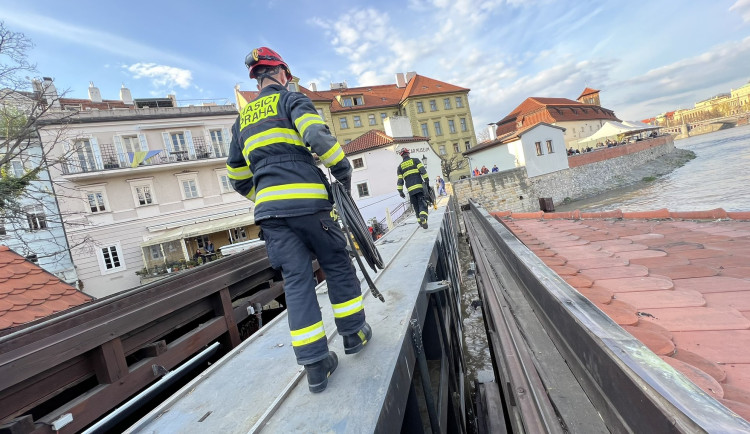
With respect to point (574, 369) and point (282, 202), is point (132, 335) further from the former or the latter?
point (574, 369)

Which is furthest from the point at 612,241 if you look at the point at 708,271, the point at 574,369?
the point at 574,369

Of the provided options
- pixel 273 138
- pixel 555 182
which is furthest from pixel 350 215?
pixel 555 182

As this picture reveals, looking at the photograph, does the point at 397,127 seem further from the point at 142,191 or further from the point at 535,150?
the point at 142,191

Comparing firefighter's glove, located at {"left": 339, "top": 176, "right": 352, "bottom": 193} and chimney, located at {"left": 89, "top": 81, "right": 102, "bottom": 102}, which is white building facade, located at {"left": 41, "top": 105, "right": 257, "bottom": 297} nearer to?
chimney, located at {"left": 89, "top": 81, "right": 102, "bottom": 102}

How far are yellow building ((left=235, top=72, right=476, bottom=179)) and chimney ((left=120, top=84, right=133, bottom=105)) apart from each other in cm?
1895

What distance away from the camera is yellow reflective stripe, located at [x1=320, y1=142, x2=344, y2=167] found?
5.79 feet

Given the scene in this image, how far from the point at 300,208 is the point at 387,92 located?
47.3m

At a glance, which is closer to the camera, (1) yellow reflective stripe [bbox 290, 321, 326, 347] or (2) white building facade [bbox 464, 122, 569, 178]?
(1) yellow reflective stripe [bbox 290, 321, 326, 347]

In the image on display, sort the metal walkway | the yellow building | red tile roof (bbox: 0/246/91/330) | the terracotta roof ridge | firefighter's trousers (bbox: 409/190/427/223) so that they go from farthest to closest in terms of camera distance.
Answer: the yellow building, firefighter's trousers (bbox: 409/190/427/223), the terracotta roof ridge, red tile roof (bbox: 0/246/91/330), the metal walkway

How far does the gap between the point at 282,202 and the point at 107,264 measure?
2504cm

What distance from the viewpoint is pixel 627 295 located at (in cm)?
172

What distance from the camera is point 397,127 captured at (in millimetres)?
27281

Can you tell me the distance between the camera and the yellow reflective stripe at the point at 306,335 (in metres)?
1.61

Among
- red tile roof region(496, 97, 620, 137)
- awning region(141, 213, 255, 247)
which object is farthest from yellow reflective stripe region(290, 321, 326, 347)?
red tile roof region(496, 97, 620, 137)
